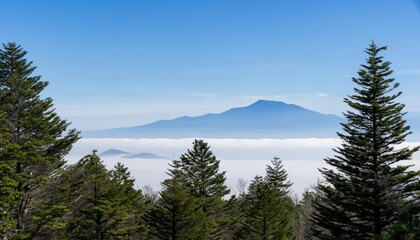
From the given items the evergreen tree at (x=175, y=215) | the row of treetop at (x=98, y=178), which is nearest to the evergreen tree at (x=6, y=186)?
the row of treetop at (x=98, y=178)

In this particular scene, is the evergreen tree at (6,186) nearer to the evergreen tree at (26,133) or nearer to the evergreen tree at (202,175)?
the evergreen tree at (26,133)

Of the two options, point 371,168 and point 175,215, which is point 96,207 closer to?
point 175,215

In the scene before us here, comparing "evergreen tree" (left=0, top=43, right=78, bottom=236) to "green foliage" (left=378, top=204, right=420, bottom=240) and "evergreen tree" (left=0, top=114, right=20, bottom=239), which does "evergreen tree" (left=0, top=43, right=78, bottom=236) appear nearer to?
"evergreen tree" (left=0, top=114, right=20, bottom=239)

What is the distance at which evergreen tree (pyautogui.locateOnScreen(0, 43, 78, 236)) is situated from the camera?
22.6m

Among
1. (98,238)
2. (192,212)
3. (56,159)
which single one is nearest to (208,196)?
(192,212)

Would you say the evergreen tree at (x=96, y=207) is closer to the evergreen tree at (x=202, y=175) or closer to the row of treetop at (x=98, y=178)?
the row of treetop at (x=98, y=178)

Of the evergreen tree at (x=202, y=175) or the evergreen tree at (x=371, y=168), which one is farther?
the evergreen tree at (x=202, y=175)

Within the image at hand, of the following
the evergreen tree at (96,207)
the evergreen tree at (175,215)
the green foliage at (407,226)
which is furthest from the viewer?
the evergreen tree at (175,215)

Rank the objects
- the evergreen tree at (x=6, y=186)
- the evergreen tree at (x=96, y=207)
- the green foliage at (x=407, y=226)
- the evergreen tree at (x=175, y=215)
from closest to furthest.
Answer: the green foliage at (x=407, y=226) → the evergreen tree at (x=6, y=186) → the evergreen tree at (x=96, y=207) → the evergreen tree at (x=175, y=215)

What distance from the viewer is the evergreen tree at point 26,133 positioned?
74.0ft

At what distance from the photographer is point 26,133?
79.3 feet

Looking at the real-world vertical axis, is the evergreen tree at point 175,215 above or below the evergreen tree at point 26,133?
below

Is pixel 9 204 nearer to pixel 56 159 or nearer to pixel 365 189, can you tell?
pixel 56 159

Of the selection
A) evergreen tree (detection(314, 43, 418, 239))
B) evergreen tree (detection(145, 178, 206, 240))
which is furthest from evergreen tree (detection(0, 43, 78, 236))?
evergreen tree (detection(314, 43, 418, 239))
